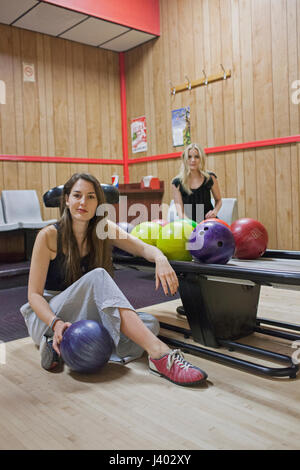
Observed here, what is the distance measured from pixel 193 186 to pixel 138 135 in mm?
2765

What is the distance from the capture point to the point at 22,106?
17.8 ft

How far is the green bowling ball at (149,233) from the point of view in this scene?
240 centimetres

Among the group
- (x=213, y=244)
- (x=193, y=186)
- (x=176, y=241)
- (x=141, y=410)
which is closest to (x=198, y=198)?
(x=193, y=186)

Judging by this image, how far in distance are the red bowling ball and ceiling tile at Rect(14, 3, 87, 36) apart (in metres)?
3.96

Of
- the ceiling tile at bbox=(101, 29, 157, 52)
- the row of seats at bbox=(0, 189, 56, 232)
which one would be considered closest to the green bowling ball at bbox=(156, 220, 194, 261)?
the row of seats at bbox=(0, 189, 56, 232)

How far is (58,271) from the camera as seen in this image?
6.99ft

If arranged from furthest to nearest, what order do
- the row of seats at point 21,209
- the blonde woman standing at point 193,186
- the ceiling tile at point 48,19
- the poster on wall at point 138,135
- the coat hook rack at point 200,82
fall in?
1. the poster on wall at point 138,135
2. the coat hook rack at point 200,82
3. the ceiling tile at point 48,19
4. the row of seats at point 21,209
5. the blonde woman standing at point 193,186

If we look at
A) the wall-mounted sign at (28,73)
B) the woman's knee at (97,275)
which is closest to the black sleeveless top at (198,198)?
the woman's knee at (97,275)

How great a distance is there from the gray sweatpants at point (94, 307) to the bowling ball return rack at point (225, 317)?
10.6 inches

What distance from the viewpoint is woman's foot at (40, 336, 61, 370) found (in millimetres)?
1992

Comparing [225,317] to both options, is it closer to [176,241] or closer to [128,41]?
[176,241]

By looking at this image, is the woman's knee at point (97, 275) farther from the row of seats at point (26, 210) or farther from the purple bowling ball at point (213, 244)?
the row of seats at point (26, 210)
